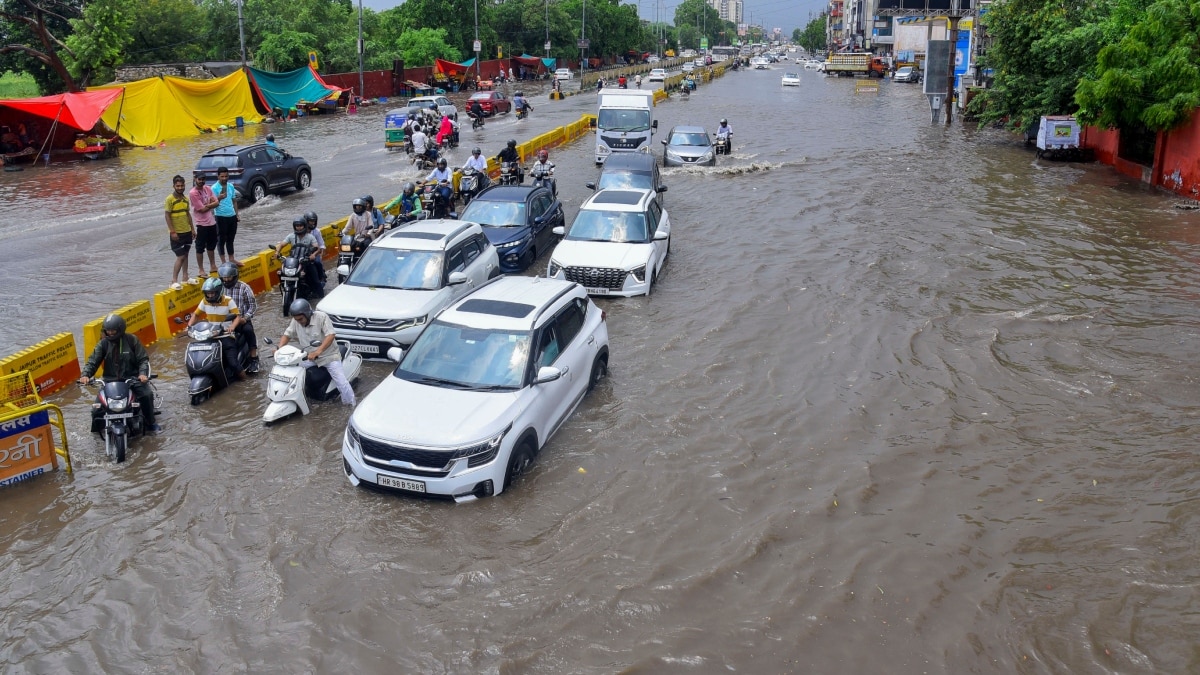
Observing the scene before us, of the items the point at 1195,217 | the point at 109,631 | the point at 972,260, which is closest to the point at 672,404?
the point at 109,631

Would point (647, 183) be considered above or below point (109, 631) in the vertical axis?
above

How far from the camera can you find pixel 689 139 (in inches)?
1116

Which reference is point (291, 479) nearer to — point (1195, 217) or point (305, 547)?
point (305, 547)

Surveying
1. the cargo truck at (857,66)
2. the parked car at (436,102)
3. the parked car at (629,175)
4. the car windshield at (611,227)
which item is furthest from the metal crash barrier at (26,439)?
the cargo truck at (857,66)

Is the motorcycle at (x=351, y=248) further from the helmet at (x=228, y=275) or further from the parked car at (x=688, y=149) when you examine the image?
the parked car at (x=688, y=149)

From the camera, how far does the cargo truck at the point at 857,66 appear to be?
92.6m

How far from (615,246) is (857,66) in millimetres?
85655

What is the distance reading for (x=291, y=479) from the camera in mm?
8766

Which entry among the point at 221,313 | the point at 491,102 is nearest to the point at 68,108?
the point at 491,102

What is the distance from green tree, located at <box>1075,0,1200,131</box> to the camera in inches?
865

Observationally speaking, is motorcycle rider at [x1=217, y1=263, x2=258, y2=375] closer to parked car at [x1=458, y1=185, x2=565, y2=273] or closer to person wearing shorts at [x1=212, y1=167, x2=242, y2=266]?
person wearing shorts at [x1=212, y1=167, x2=242, y2=266]

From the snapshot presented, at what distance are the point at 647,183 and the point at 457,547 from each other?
46.4 feet

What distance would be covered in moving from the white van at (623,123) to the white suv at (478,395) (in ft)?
60.6

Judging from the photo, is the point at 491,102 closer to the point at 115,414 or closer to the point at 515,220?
the point at 515,220
